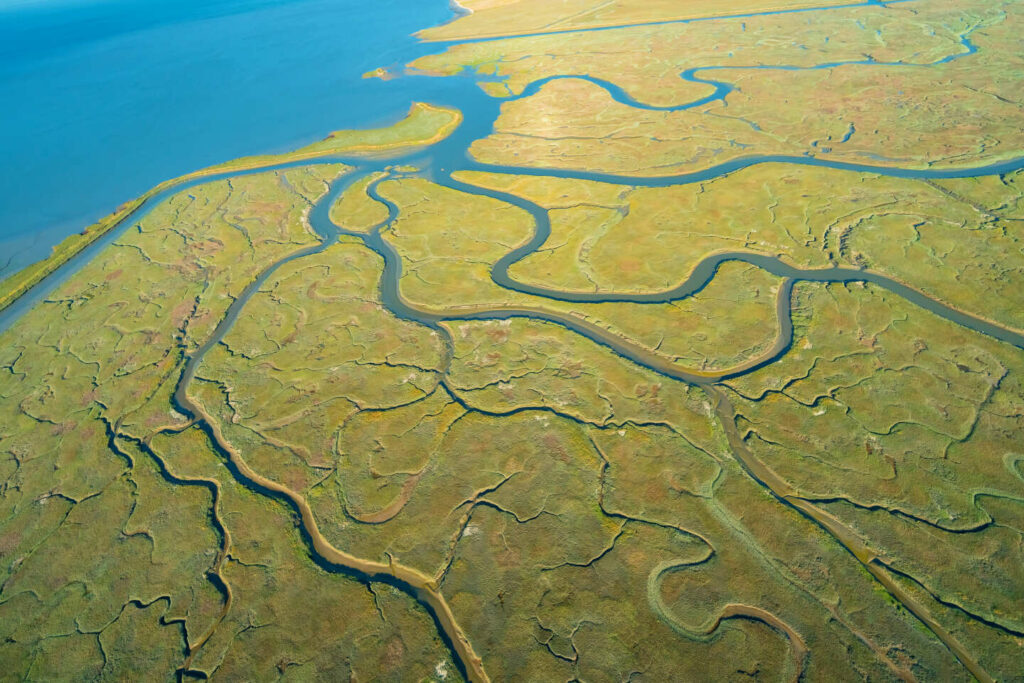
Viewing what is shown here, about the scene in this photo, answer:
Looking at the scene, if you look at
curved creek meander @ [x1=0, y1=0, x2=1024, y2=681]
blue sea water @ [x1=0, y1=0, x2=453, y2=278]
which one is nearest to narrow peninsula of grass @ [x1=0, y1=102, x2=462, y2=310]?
curved creek meander @ [x1=0, y1=0, x2=1024, y2=681]

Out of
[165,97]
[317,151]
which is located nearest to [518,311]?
[317,151]

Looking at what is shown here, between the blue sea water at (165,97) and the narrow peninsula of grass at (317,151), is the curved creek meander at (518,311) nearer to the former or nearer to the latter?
the narrow peninsula of grass at (317,151)

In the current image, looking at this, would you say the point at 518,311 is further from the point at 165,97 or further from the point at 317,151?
the point at 165,97

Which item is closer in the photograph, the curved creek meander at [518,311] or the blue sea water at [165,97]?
the curved creek meander at [518,311]

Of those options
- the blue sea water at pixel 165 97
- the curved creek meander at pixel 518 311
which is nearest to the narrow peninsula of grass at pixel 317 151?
the curved creek meander at pixel 518 311

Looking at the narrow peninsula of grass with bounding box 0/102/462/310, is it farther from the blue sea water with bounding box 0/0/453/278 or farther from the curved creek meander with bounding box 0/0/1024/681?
the blue sea water with bounding box 0/0/453/278

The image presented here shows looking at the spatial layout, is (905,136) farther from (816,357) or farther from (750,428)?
(750,428)
